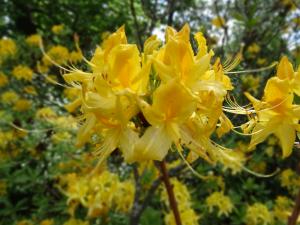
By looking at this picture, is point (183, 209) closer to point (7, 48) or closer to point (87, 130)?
point (87, 130)

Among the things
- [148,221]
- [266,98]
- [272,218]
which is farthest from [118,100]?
[272,218]

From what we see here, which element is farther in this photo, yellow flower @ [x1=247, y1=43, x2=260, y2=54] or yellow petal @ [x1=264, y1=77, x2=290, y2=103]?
yellow flower @ [x1=247, y1=43, x2=260, y2=54]

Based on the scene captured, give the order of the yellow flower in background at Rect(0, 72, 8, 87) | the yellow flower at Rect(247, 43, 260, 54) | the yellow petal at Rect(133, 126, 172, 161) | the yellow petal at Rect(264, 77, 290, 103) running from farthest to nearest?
the yellow flower at Rect(247, 43, 260, 54), the yellow flower in background at Rect(0, 72, 8, 87), the yellow petal at Rect(264, 77, 290, 103), the yellow petal at Rect(133, 126, 172, 161)

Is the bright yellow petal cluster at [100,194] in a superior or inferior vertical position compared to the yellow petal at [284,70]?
superior

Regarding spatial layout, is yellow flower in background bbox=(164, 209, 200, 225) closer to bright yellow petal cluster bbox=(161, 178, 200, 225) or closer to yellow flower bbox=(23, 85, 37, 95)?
bright yellow petal cluster bbox=(161, 178, 200, 225)

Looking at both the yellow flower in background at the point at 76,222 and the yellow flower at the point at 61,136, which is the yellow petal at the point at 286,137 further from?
the yellow flower at the point at 61,136

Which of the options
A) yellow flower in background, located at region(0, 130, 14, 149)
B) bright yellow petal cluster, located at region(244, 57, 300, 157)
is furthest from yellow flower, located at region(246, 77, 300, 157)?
yellow flower in background, located at region(0, 130, 14, 149)

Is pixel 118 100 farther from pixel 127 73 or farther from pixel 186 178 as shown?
pixel 186 178

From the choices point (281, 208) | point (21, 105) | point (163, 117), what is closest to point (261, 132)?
point (163, 117)

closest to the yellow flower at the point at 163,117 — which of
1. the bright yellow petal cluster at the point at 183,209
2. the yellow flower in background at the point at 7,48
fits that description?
the bright yellow petal cluster at the point at 183,209
